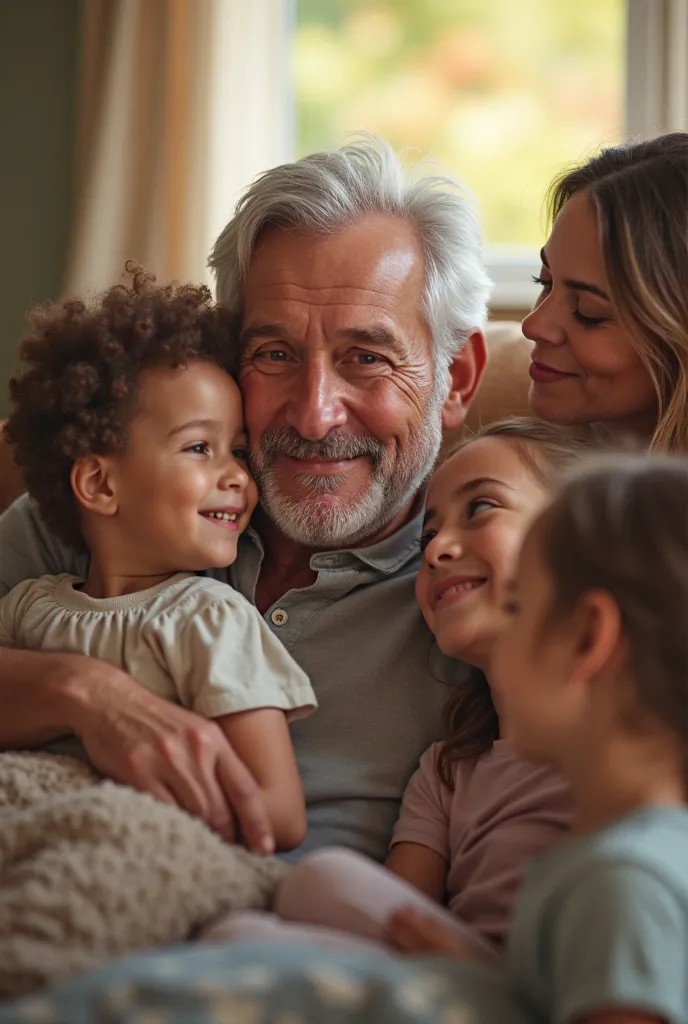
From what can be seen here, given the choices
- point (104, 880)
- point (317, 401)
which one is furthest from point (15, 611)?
point (104, 880)

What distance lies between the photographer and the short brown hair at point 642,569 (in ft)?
3.30

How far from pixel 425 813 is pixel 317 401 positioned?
652 millimetres

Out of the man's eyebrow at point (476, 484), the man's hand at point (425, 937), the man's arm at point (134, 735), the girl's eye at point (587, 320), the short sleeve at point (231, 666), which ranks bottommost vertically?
the man's hand at point (425, 937)

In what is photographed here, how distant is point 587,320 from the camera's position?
1.74m

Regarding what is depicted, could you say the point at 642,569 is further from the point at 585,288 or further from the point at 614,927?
the point at 585,288

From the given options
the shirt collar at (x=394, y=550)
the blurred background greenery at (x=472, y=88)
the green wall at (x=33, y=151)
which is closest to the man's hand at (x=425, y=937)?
the shirt collar at (x=394, y=550)

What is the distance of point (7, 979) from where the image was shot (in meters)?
1.03

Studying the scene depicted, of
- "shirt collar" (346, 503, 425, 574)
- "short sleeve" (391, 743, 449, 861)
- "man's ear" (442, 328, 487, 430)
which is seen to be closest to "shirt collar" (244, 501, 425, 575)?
"shirt collar" (346, 503, 425, 574)

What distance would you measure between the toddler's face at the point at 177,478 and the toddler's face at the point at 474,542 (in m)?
0.31

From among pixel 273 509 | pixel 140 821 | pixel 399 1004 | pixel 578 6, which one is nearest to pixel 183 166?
pixel 578 6

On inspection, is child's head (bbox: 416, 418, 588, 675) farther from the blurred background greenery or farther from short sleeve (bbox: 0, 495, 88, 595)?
the blurred background greenery

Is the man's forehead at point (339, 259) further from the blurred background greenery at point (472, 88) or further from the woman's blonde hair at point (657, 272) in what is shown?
the blurred background greenery at point (472, 88)

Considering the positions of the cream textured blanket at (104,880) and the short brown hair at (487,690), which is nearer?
the cream textured blanket at (104,880)

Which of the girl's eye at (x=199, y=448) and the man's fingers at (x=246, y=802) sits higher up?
the girl's eye at (x=199, y=448)
